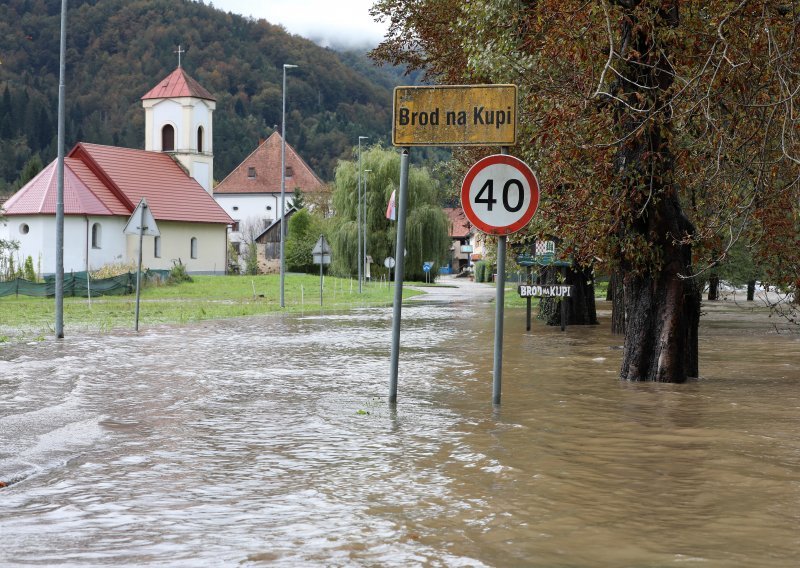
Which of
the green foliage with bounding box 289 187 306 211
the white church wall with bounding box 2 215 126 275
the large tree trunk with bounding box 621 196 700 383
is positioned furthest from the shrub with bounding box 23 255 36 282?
the green foliage with bounding box 289 187 306 211

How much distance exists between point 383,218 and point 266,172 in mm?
54388

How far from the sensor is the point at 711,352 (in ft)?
69.1

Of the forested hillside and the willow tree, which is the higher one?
the forested hillside

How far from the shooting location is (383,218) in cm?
7969

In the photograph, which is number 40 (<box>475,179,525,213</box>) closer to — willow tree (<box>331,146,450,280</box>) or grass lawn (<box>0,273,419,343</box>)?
grass lawn (<box>0,273,419,343</box>)

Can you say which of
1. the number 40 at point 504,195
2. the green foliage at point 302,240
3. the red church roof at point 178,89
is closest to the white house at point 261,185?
the green foliage at point 302,240

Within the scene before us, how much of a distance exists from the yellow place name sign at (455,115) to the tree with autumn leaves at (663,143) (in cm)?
98

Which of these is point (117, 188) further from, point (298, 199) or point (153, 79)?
point (153, 79)

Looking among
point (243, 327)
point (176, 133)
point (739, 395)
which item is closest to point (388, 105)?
point (176, 133)

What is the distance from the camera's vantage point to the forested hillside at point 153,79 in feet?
498

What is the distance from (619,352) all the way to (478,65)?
6.00m

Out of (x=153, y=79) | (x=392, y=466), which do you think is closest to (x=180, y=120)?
(x=153, y=79)

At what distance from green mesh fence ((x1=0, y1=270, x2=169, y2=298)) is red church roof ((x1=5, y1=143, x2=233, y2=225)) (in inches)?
708

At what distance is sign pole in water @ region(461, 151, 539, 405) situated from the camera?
11.7 metres
